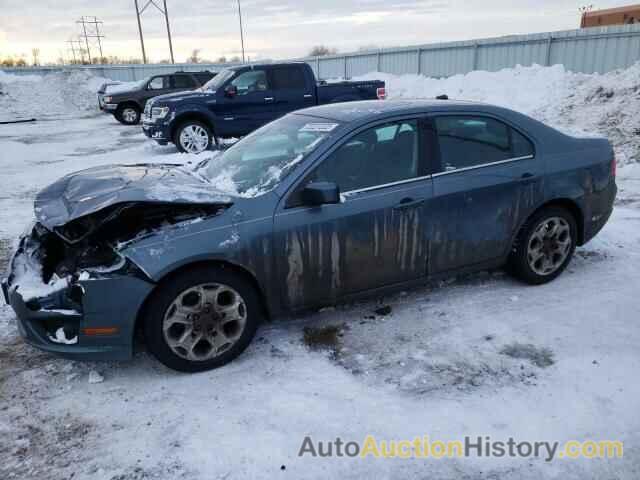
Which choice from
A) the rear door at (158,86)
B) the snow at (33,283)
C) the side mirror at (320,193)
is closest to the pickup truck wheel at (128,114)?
the rear door at (158,86)

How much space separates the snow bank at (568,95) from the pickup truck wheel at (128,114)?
1066 cm

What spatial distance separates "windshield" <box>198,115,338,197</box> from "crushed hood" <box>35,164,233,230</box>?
0.17 m

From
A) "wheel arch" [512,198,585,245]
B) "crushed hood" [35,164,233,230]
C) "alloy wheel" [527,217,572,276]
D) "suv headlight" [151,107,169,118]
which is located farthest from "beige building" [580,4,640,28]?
"crushed hood" [35,164,233,230]

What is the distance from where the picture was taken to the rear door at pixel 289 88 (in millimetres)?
11945

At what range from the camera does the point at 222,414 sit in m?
3.01

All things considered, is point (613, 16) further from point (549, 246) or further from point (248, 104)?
point (549, 246)

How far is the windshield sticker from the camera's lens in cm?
375

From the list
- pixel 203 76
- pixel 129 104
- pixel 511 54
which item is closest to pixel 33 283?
pixel 511 54

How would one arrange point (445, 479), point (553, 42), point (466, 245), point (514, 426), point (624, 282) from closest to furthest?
point (445, 479) < point (514, 426) < point (466, 245) < point (624, 282) < point (553, 42)

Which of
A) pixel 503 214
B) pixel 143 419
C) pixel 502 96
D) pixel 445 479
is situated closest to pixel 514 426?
pixel 445 479

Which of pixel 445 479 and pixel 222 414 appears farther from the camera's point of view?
pixel 222 414

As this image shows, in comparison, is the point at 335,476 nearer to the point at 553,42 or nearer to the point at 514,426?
the point at 514,426

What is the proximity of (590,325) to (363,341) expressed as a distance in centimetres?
171

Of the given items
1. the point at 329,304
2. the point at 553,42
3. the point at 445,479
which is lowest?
the point at 445,479
